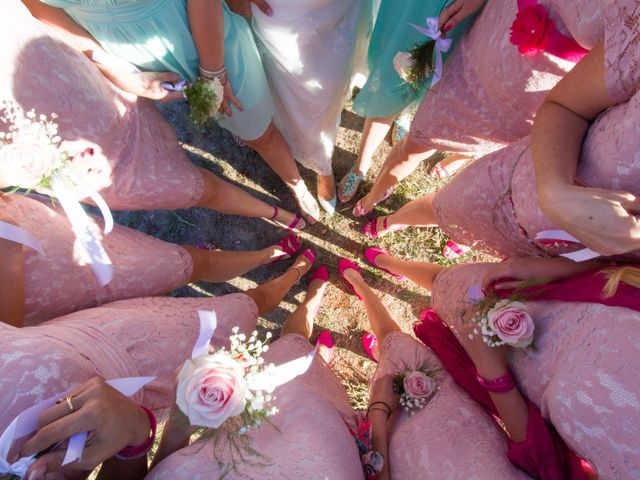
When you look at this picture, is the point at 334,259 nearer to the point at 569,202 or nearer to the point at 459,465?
the point at 459,465

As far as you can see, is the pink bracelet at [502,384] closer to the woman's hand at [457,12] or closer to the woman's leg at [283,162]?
the woman's hand at [457,12]

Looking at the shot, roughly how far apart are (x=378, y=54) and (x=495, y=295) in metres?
1.27

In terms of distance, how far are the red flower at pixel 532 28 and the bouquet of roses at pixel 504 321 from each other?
832 mm

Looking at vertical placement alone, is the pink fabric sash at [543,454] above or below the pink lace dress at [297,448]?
above

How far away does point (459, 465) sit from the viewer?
145cm

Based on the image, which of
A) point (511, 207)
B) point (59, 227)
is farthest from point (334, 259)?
point (59, 227)

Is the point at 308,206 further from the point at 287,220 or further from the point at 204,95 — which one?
the point at 204,95

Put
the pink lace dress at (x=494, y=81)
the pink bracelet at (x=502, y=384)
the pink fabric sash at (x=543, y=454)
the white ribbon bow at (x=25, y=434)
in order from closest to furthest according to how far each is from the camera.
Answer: the white ribbon bow at (x=25, y=434) → the pink lace dress at (x=494, y=81) → the pink fabric sash at (x=543, y=454) → the pink bracelet at (x=502, y=384)

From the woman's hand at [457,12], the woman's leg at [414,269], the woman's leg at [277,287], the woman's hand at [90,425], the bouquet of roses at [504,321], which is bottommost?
the woman's hand at [90,425]

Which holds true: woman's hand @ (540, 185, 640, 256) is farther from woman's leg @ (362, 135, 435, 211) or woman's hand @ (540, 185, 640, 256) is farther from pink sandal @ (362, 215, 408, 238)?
pink sandal @ (362, 215, 408, 238)

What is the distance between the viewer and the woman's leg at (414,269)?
254cm

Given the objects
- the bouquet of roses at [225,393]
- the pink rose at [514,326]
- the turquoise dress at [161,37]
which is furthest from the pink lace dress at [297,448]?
the turquoise dress at [161,37]

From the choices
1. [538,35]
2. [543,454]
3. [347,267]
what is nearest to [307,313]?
[347,267]

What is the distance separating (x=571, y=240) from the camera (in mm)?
1324
